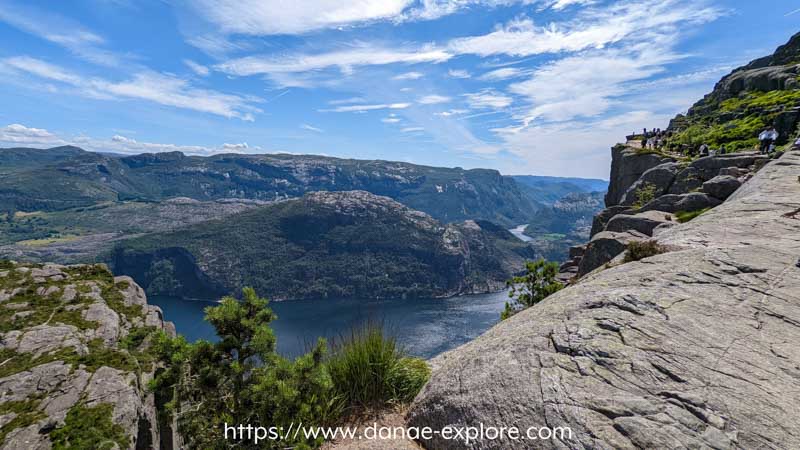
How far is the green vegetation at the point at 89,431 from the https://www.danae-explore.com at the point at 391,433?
18.1 feet

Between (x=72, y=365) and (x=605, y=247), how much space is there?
22929 millimetres

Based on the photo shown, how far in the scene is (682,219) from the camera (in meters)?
20.7

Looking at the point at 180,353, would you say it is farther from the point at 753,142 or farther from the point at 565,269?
the point at 753,142

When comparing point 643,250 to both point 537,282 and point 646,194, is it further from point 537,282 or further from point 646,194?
point 646,194

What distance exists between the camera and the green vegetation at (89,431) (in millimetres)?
9633

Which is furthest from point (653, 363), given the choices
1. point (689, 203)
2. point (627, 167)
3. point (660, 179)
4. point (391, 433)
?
point (627, 167)

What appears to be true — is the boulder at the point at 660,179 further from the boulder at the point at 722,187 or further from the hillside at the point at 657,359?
the hillside at the point at 657,359

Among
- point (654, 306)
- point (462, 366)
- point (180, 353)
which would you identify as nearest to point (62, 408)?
point (180, 353)

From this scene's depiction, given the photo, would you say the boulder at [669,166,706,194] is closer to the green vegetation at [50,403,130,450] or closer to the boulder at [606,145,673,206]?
the boulder at [606,145,673,206]

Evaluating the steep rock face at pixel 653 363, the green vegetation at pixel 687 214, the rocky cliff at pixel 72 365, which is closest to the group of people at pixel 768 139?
the green vegetation at pixel 687 214

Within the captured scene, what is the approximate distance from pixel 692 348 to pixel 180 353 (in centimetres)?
858

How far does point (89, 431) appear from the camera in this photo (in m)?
10.6

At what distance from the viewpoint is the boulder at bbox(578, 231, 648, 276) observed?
57.2ft

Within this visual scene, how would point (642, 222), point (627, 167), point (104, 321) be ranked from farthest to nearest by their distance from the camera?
point (627, 167) < point (642, 222) < point (104, 321)
